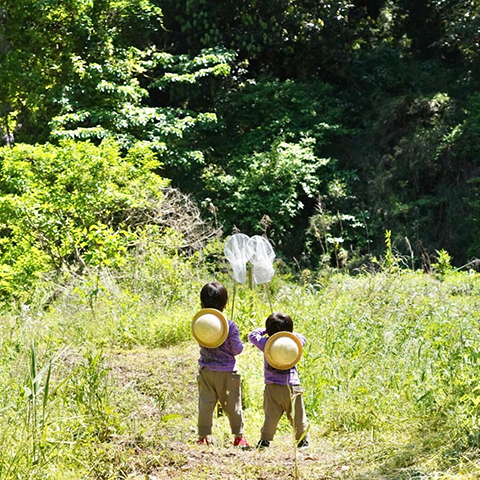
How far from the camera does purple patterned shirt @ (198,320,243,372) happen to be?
532 centimetres

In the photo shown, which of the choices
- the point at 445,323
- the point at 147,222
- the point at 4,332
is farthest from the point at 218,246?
the point at 445,323

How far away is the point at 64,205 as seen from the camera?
10422mm

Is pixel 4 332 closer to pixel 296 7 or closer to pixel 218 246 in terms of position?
pixel 218 246

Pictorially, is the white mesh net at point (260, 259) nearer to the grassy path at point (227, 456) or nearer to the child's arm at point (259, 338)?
the child's arm at point (259, 338)

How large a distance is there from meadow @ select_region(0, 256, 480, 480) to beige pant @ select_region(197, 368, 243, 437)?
16 cm

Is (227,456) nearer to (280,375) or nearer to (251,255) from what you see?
(280,375)

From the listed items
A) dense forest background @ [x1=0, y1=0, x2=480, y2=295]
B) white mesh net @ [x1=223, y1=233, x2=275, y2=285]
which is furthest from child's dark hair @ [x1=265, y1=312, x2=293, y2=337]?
dense forest background @ [x1=0, y1=0, x2=480, y2=295]

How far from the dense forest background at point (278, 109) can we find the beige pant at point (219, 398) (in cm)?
739

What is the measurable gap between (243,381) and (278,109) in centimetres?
1048

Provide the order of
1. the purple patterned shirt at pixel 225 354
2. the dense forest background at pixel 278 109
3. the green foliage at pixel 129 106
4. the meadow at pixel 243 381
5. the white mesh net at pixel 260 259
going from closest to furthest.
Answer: the meadow at pixel 243 381 < the purple patterned shirt at pixel 225 354 < the white mesh net at pixel 260 259 < the green foliage at pixel 129 106 < the dense forest background at pixel 278 109

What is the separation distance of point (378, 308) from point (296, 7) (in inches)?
409

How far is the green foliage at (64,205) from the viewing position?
10062 mm

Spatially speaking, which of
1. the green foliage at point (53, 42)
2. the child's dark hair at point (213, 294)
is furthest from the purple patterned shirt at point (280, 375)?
the green foliage at point (53, 42)

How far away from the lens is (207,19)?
A: 16.3 m
